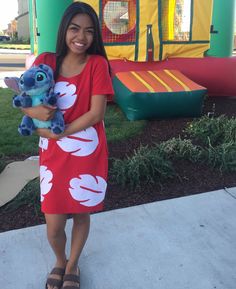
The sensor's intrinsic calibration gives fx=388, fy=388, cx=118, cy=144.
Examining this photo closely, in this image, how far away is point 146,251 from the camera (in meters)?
2.60

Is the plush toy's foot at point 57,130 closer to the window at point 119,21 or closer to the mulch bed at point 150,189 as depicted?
the mulch bed at point 150,189

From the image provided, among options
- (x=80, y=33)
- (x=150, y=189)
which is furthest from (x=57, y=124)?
(x=150, y=189)

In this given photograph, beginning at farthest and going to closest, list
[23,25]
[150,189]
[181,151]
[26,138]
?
[23,25]
[26,138]
[181,151]
[150,189]

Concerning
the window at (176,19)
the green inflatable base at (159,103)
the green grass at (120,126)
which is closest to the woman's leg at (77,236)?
the green grass at (120,126)

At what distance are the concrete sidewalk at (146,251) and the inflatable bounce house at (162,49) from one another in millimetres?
2689

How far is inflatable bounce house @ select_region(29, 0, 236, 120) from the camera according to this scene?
5.54m

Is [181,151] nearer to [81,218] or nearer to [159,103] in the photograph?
[159,103]

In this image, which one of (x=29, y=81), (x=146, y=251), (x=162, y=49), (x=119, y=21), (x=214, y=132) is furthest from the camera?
(x=162, y=49)

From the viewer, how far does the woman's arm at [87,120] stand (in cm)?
195

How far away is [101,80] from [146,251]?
1252 millimetres

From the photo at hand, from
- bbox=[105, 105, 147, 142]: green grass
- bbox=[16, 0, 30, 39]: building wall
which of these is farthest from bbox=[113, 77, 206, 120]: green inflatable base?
bbox=[16, 0, 30, 39]: building wall

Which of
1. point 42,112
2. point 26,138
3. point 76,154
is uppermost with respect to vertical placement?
point 42,112

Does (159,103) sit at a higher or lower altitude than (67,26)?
lower

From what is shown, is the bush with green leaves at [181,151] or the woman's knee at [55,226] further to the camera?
the bush with green leaves at [181,151]
